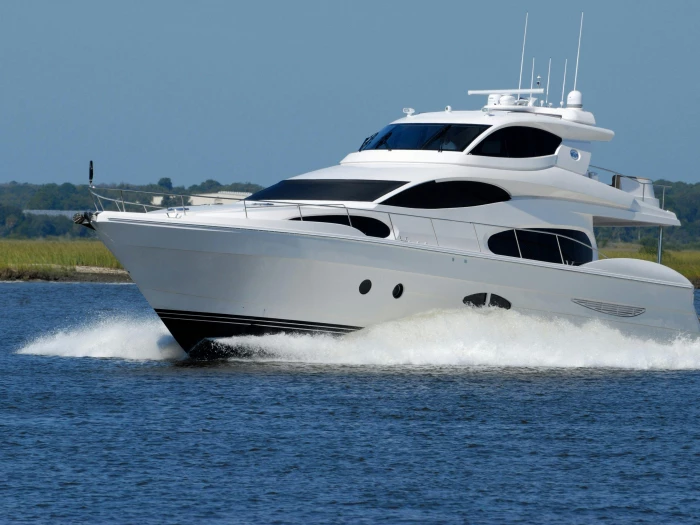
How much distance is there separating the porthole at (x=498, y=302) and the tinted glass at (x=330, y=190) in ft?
7.06

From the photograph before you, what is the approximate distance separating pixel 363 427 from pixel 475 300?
4516 millimetres

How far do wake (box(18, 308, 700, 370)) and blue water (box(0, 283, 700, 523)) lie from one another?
29 millimetres

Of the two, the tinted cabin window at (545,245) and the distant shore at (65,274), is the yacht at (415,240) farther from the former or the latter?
the distant shore at (65,274)

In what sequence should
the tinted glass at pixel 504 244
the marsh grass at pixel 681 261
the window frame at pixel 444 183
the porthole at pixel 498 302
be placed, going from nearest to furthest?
the window frame at pixel 444 183 → the porthole at pixel 498 302 → the tinted glass at pixel 504 244 → the marsh grass at pixel 681 261

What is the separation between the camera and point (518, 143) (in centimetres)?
1933

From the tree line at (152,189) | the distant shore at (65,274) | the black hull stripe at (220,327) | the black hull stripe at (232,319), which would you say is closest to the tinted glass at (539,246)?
the black hull stripe at (220,327)

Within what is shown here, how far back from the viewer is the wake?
1734 centimetres

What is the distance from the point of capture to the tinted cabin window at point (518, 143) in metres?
19.0

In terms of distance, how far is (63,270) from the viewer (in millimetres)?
43656

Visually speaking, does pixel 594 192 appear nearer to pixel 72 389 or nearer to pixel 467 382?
pixel 467 382

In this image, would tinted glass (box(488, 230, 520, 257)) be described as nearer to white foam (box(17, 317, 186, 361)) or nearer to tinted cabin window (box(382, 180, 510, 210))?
tinted cabin window (box(382, 180, 510, 210))

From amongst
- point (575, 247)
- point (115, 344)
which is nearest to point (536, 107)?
point (575, 247)

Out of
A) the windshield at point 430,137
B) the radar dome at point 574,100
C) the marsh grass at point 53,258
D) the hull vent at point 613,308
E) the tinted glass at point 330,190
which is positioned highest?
the radar dome at point 574,100

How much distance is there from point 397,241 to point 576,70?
688cm
